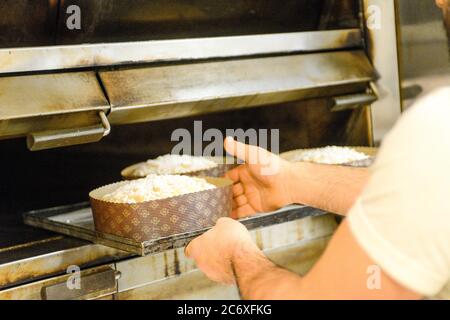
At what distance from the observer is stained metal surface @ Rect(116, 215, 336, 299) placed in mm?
2035

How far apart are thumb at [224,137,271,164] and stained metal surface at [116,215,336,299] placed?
39 centimetres

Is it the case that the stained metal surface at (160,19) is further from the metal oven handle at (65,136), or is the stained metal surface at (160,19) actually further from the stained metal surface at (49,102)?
the metal oven handle at (65,136)

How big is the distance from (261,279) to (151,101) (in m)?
0.91

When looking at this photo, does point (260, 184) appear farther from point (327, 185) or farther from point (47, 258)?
point (47, 258)

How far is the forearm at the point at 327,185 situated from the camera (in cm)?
186

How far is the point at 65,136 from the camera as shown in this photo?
1.90 meters

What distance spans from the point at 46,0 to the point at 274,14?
889 millimetres

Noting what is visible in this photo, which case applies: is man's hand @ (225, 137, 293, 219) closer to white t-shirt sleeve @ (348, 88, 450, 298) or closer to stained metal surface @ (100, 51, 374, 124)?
stained metal surface @ (100, 51, 374, 124)

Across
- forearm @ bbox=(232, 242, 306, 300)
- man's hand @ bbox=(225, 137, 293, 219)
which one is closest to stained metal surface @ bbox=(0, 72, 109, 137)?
man's hand @ bbox=(225, 137, 293, 219)

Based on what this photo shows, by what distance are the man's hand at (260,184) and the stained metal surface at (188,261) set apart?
244 millimetres

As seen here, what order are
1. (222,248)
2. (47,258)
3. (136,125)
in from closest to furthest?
(222,248)
(47,258)
(136,125)

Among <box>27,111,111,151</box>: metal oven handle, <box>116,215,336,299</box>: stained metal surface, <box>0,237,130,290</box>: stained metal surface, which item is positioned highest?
<box>27,111,111,151</box>: metal oven handle

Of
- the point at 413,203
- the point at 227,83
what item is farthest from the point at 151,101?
the point at 413,203
